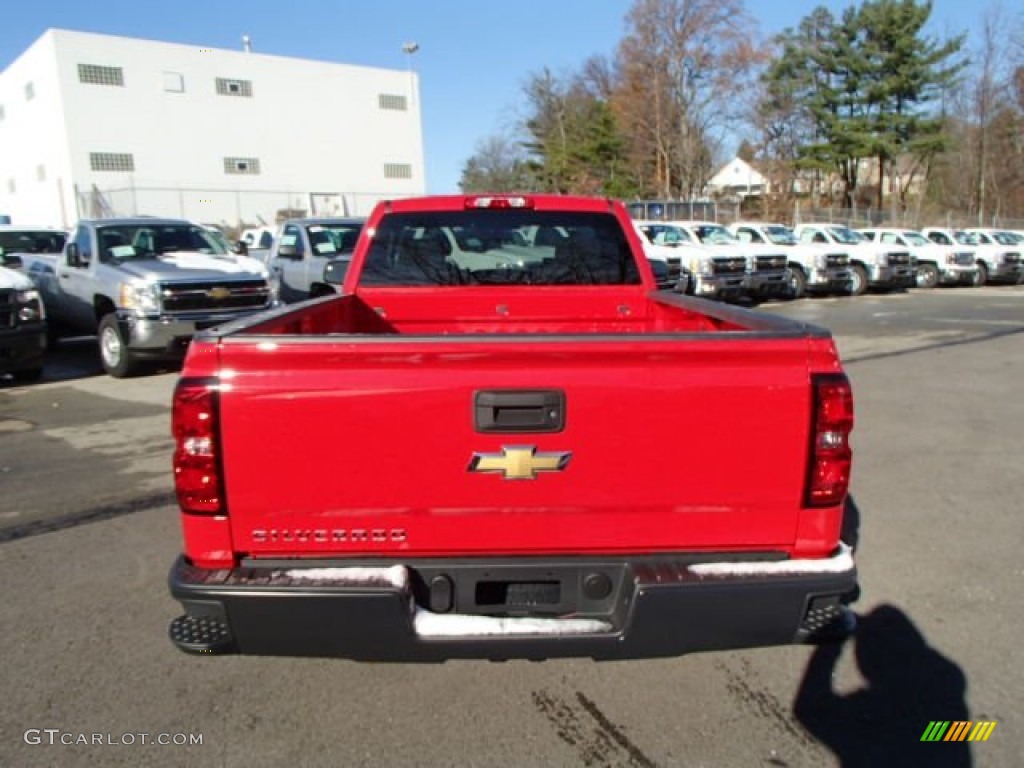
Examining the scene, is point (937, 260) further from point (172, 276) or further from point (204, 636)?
point (204, 636)

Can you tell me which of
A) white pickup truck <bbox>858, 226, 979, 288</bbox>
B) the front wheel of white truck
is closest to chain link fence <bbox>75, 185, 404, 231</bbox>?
white pickup truck <bbox>858, 226, 979, 288</bbox>

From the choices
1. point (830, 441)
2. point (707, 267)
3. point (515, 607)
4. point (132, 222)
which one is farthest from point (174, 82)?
point (830, 441)

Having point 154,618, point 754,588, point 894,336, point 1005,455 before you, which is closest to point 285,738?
point 154,618

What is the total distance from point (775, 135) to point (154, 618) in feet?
188

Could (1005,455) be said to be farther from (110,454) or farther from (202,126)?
(202,126)

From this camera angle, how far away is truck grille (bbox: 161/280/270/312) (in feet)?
30.6

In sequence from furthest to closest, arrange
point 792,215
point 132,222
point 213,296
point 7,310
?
point 792,215, point 132,222, point 213,296, point 7,310

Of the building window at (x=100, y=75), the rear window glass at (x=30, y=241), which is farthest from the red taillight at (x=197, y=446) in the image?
the building window at (x=100, y=75)

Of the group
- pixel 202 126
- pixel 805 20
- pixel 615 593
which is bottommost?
pixel 615 593

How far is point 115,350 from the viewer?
383 inches

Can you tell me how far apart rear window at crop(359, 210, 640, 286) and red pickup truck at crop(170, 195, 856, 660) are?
2027mm

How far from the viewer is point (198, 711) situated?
2.90 m

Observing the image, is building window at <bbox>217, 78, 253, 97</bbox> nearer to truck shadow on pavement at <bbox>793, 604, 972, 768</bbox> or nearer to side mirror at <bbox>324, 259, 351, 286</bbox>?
side mirror at <bbox>324, 259, 351, 286</bbox>

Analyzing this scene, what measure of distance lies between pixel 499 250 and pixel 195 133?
39.6 metres
